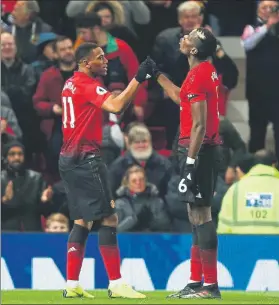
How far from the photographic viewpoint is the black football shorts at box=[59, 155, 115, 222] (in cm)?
1130

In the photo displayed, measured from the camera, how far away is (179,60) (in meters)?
16.4

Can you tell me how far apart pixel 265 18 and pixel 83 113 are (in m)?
5.73

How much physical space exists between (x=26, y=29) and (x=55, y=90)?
1225 millimetres

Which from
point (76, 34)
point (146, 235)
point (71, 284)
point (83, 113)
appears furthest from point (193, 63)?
point (76, 34)

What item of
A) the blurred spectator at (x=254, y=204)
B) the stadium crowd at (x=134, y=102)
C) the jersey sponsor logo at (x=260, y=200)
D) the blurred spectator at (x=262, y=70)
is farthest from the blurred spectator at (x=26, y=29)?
the jersey sponsor logo at (x=260, y=200)

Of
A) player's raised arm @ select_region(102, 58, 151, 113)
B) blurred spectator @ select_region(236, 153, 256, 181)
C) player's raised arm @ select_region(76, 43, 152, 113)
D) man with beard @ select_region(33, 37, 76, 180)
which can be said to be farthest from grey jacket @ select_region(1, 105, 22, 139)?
player's raised arm @ select_region(102, 58, 151, 113)

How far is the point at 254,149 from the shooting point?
55.9 feet

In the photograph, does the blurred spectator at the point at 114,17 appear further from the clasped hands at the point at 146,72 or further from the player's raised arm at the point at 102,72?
the clasped hands at the point at 146,72

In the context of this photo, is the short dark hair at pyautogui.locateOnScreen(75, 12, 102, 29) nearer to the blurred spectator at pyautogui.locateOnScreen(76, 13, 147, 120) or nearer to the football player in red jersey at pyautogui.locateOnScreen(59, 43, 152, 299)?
the blurred spectator at pyautogui.locateOnScreen(76, 13, 147, 120)

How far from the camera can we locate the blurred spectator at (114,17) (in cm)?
1678

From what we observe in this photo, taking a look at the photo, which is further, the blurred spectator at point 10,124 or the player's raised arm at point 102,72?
the blurred spectator at point 10,124

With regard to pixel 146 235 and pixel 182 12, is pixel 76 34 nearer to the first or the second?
pixel 182 12

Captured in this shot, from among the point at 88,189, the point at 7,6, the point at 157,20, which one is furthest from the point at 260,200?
the point at 7,6

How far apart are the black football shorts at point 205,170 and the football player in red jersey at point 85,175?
75 cm
